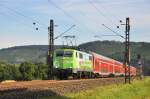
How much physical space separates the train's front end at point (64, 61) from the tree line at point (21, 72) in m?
11.2

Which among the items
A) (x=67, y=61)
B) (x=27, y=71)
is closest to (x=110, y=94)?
(x=67, y=61)

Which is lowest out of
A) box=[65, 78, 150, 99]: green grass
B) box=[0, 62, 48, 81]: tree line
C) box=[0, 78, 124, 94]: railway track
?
box=[65, 78, 150, 99]: green grass

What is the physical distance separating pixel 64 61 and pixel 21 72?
1468 centimetres

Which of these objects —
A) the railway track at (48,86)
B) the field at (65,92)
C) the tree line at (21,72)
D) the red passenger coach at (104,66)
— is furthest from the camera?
the red passenger coach at (104,66)

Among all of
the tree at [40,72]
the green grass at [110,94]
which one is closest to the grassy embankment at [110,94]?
the green grass at [110,94]

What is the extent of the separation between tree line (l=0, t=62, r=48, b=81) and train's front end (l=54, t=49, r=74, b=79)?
11.2m

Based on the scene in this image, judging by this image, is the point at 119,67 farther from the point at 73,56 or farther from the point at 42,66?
the point at 73,56

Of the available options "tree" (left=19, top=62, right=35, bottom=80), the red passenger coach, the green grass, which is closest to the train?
the red passenger coach

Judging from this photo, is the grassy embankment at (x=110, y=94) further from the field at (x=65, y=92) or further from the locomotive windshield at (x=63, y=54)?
the locomotive windshield at (x=63, y=54)

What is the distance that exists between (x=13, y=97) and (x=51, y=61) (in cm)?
3813

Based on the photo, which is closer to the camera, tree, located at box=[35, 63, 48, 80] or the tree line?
the tree line

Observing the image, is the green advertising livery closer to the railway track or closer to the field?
the railway track

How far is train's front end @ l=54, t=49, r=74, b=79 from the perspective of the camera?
6319 centimetres

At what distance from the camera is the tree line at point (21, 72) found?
72.9 meters
